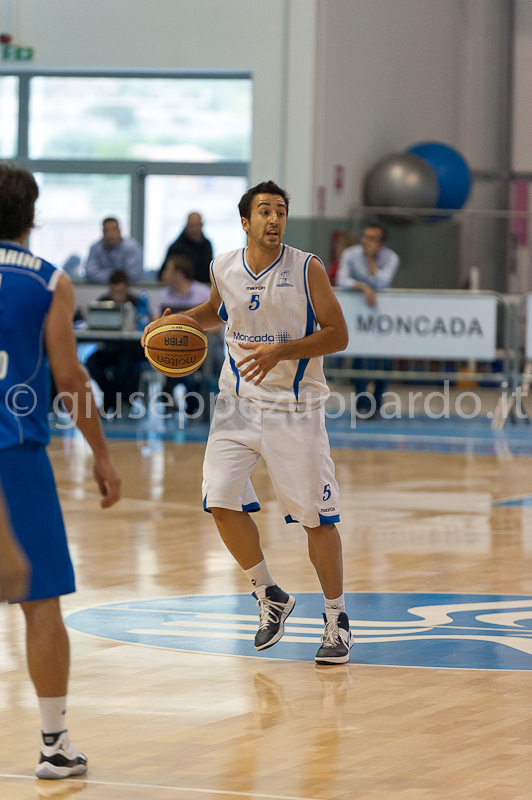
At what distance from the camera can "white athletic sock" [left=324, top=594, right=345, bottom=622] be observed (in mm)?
5188

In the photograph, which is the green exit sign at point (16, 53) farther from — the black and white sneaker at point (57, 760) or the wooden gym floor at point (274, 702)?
the black and white sneaker at point (57, 760)

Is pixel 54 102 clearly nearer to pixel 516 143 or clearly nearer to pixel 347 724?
pixel 516 143

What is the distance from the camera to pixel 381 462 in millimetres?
11922

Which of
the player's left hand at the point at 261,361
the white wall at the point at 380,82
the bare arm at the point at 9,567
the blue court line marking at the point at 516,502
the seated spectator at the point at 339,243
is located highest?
the white wall at the point at 380,82

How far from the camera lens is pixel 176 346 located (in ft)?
18.3

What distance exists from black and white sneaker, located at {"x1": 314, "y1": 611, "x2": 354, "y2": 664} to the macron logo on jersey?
6.92 ft

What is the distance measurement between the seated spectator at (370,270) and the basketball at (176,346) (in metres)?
9.54

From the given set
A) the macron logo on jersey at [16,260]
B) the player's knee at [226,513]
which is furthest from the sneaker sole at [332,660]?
the macron logo on jersey at [16,260]

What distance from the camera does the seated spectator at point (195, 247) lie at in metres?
15.5

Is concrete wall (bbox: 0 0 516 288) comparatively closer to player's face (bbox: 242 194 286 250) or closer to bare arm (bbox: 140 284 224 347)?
bare arm (bbox: 140 284 224 347)

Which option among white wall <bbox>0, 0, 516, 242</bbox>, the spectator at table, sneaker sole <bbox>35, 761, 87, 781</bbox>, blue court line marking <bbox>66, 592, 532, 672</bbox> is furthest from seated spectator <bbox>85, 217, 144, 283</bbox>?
sneaker sole <bbox>35, 761, 87, 781</bbox>

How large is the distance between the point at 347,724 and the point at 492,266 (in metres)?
17.4

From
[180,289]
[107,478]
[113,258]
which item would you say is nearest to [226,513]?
[107,478]

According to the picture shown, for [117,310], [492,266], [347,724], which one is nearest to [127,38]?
[117,310]
